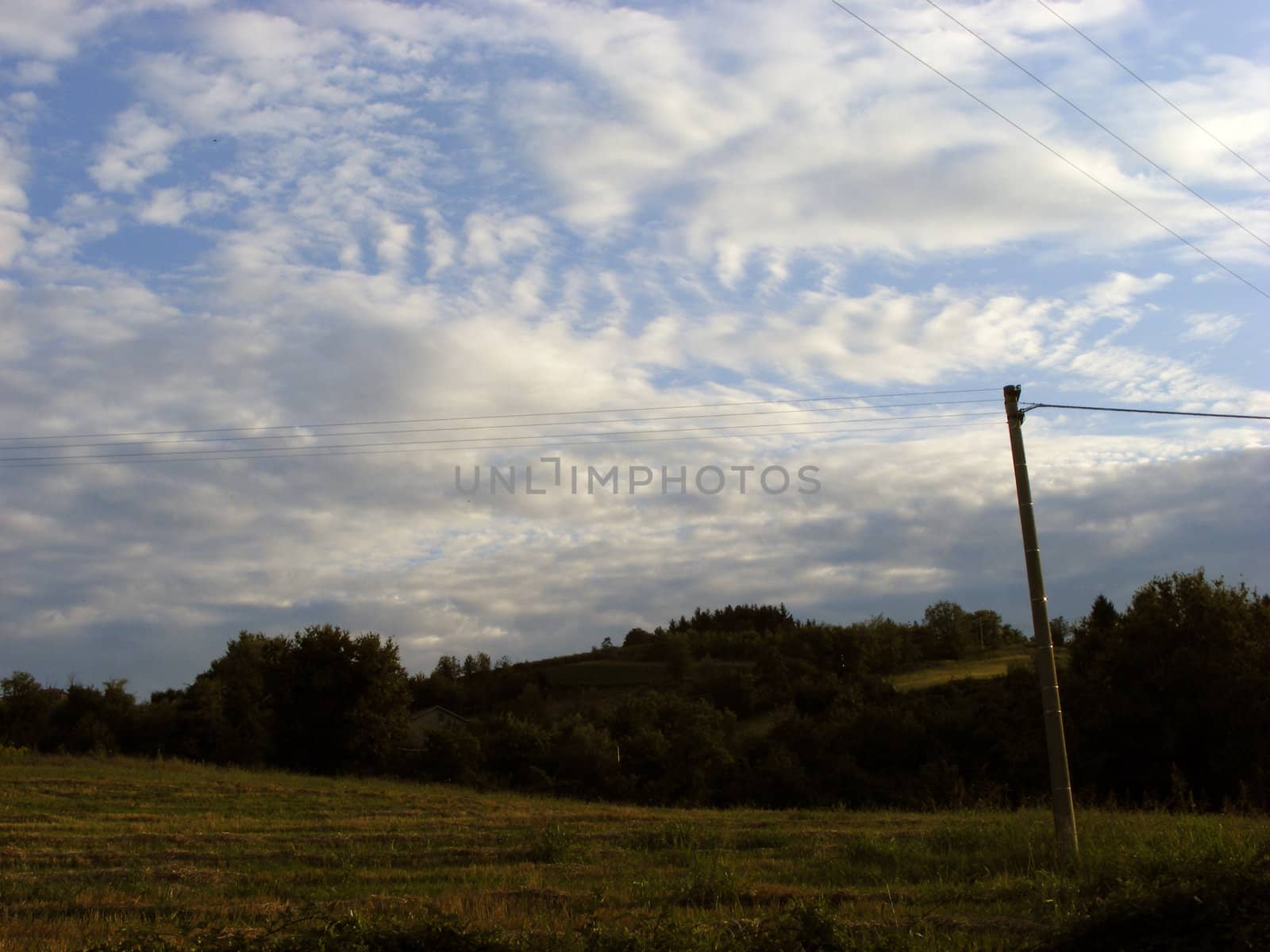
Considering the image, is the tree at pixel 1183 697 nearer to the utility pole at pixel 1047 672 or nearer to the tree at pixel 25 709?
the utility pole at pixel 1047 672

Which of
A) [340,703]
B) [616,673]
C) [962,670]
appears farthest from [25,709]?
[962,670]

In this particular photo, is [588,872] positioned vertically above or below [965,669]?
below

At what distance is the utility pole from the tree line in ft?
27.9

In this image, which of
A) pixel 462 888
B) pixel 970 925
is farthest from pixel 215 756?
pixel 970 925

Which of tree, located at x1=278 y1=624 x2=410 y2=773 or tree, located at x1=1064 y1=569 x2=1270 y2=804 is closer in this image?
tree, located at x1=1064 y1=569 x2=1270 y2=804

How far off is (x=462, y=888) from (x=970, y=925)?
21.4 feet

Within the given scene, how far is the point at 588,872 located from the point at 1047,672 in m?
7.30

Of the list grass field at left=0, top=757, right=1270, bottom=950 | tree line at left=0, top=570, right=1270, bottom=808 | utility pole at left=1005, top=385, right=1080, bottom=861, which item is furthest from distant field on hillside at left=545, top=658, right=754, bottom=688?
utility pole at left=1005, top=385, right=1080, bottom=861

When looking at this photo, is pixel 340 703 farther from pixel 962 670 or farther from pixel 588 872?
pixel 962 670

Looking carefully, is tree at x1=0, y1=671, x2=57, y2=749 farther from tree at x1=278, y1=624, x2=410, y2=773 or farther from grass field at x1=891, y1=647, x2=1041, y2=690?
grass field at x1=891, y1=647, x2=1041, y2=690

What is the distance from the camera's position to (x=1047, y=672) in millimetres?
14789

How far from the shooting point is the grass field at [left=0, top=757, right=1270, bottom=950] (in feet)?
32.3

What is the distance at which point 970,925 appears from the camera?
10.1m

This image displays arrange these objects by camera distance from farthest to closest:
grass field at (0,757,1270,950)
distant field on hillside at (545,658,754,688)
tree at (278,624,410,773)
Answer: distant field on hillside at (545,658,754,688) → tree at (278,624,410,773) → grass field at (0,757,1270,950)
